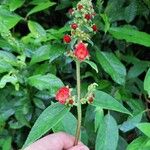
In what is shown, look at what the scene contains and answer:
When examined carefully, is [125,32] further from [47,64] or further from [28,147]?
[28,147]

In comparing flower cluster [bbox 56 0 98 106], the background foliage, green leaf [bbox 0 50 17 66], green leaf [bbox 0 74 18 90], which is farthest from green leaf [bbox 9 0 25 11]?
flower cluster [bbox 56 0 98 106]

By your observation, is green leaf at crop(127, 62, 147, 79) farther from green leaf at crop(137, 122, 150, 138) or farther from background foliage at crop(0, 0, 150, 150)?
green leaf at crop(137, 122, 150, 138)

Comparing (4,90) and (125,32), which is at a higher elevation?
(125,32)

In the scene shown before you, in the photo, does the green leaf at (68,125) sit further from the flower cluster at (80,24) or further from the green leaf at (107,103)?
the flower cluster at (80,24)

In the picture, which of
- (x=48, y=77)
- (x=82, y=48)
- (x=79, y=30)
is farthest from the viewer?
(x=48, y=77)

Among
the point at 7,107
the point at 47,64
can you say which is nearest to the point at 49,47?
the point at 47,64

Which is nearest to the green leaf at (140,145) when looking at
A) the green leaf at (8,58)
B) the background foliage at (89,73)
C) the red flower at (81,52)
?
the background foliage at (89,73)

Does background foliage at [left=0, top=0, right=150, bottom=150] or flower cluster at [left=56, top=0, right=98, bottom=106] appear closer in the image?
flower cluster at [left=56, top=0, right=98, bottom=106]

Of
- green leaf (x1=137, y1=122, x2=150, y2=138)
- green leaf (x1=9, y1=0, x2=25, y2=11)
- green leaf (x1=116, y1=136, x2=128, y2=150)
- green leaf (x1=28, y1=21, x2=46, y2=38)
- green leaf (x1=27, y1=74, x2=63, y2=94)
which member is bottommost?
green leaf (x1=116, y1=136, x2=128, y2=150)
